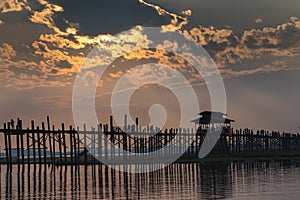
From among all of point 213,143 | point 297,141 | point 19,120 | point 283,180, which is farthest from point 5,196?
point 297,141

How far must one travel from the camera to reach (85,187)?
38938mm

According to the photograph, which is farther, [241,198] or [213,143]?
[213,143]

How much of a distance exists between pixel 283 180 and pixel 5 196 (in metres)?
18.0

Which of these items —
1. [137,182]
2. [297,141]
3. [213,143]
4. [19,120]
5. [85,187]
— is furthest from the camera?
[297,141]

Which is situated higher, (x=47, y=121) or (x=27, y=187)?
(x=47, y=121)

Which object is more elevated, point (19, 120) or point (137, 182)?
point (19, 120)

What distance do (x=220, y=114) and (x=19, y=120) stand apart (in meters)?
33.0

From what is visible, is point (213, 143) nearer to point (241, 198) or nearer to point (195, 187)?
point (195, 187)

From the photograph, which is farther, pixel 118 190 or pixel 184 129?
pixel 184 129

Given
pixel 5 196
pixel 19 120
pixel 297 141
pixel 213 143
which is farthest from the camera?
pixel 297 141

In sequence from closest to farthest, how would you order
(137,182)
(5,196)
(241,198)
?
(241,198), (5,196), (137,182)

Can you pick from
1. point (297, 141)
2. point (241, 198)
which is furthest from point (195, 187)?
point (297, 141)

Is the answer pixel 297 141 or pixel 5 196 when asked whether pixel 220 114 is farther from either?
pixel 5 196

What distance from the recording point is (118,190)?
3559 cm
